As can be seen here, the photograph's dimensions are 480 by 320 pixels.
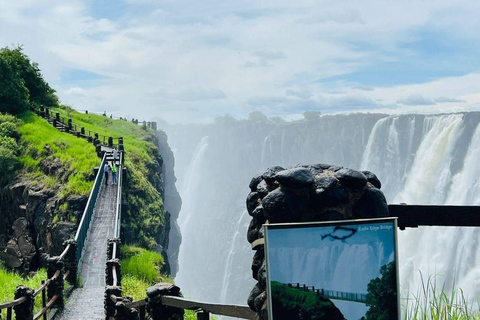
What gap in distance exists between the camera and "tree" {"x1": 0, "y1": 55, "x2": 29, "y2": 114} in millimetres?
38031

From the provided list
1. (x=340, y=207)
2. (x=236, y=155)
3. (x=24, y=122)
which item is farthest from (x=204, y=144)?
(x=340, y=207)

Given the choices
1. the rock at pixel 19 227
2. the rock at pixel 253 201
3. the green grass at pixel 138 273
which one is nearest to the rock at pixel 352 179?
the rock at pixel 253 201

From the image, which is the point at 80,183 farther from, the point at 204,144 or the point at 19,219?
the point at 204,144

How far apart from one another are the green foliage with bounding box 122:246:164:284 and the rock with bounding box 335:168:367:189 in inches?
528

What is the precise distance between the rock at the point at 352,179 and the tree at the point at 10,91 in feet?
123

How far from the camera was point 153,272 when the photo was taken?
1750 centimetres

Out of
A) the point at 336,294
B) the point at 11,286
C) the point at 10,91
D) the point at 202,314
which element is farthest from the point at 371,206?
the point at 10,91

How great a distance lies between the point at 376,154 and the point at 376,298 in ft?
282

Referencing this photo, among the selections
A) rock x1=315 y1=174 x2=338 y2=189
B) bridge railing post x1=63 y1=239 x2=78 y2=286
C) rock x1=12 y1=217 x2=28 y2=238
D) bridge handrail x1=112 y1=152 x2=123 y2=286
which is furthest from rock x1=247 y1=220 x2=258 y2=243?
rock x1=12 y1=217 x2=28 y2=238

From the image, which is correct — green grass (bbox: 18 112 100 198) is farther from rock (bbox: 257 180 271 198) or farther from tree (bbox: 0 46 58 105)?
rock (bbox: 257 180 271 198)

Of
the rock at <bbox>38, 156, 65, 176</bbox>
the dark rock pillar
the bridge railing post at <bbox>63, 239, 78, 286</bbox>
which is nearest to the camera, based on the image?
the dark rock pillar

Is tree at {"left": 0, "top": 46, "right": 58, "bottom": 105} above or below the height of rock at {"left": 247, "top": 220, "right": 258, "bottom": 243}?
above

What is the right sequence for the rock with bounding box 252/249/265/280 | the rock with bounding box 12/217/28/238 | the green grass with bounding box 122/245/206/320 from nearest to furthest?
the rock with bounding box 252/249/265/280 < the green grass with bounding box 122/245/206/320 < the rock with bounding box 12/217/28/238

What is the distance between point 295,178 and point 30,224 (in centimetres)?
2434
